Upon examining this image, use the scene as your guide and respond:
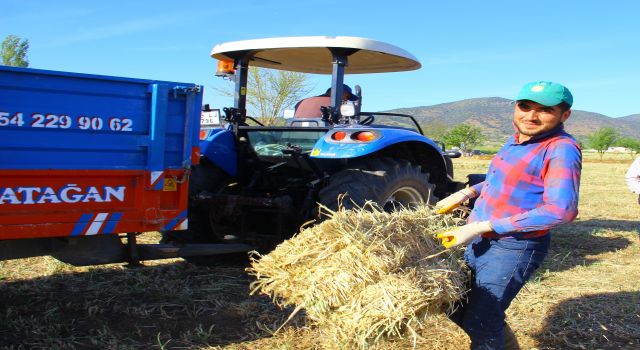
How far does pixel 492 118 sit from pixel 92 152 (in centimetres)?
15726

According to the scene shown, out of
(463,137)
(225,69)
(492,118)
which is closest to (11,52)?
(225,69)

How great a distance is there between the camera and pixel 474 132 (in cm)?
8962

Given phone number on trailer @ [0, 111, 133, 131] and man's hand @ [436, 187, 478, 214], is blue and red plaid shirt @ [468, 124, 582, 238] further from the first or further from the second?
phone number on trailer @ [0, 111, 133, 131]

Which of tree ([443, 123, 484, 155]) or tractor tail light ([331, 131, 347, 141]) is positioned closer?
tractor tail light ([331, 131, 347, 141])

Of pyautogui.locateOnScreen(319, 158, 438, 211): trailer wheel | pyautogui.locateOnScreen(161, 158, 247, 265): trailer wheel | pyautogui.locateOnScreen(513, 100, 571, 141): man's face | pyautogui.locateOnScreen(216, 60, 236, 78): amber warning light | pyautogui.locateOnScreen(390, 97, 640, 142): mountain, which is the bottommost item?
pyautogui.locateOnScreen(161, 158, 247, 265): trailer wheel

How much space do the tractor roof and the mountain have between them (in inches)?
5246

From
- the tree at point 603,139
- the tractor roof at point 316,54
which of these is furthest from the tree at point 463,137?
the tractor roof at point 316,54

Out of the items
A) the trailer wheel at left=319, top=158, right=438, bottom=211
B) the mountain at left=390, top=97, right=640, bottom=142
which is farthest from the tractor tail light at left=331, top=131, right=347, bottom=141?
the mountain at left=390, top=97, right=640, bottom=142

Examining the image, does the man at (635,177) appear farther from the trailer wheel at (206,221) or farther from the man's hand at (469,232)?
the man's hand at (469,232)

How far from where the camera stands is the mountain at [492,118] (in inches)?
5699

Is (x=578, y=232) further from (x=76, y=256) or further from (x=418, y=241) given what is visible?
(x=76, y=256)

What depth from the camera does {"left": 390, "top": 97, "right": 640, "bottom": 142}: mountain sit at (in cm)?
14475

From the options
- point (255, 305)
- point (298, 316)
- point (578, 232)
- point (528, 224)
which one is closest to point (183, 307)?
point (255, 305)

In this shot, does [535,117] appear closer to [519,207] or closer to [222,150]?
[519,207]
